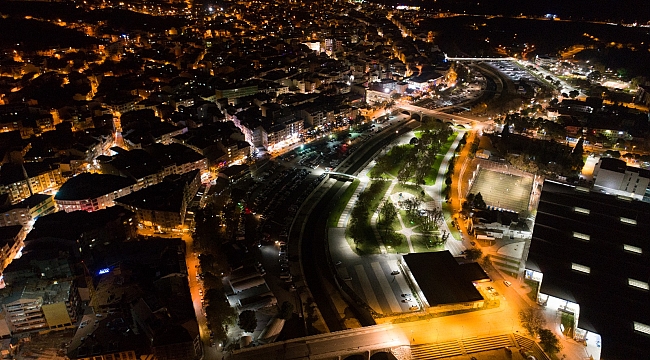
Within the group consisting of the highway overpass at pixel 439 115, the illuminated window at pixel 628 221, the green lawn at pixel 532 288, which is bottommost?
the green lawn at pixel 532 288

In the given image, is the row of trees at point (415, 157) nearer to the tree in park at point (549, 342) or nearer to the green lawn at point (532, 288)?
the green lawn at point (532, 288)

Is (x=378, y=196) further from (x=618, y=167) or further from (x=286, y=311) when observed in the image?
(x=618, y=167)

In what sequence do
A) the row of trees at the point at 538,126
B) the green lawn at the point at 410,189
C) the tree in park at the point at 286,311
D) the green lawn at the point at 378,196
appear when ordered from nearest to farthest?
the tree in park at the point at 286,311 < the green lawn at the point at 378,196 < the green lawn at the point at 410,189 < the row of trees at the point at 538,126

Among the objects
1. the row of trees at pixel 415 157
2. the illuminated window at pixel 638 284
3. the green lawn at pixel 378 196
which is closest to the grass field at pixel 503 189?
the row of trees at pixel 415 157

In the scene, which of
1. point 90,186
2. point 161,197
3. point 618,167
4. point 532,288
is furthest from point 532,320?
point 90,186

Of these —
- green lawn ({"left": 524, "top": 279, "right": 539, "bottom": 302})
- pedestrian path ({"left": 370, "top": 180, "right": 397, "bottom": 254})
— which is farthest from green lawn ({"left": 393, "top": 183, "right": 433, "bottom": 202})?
green lawn ({"left": 524, "top": 279, "right": 539, "bottom": 302})

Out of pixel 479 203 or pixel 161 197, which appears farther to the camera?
pixel 479 203

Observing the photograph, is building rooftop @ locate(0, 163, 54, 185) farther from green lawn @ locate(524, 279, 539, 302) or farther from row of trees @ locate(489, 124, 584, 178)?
row of trees @ locate(489, 124, 584, 178)
